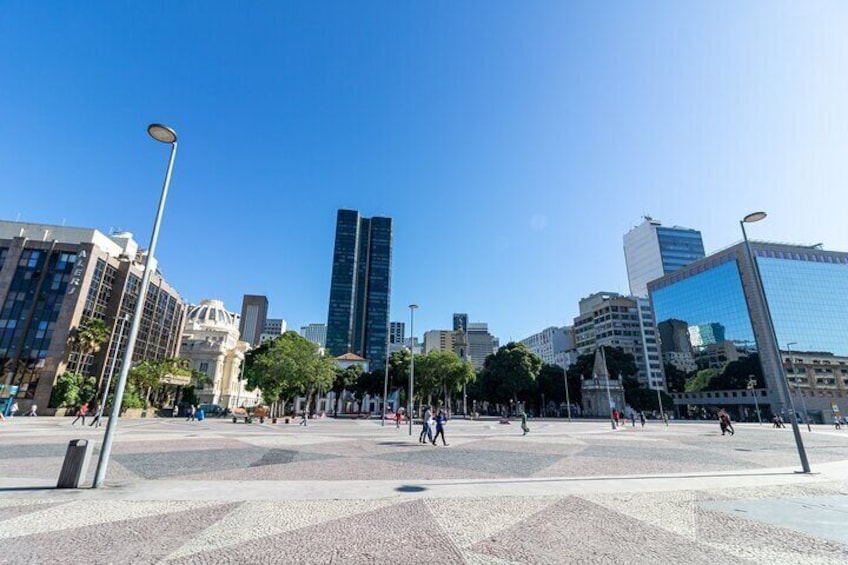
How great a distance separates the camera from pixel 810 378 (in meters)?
76.4

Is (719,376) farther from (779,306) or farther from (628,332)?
(628,332)

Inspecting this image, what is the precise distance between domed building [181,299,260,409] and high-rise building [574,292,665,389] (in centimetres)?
9736

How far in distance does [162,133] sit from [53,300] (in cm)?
6323

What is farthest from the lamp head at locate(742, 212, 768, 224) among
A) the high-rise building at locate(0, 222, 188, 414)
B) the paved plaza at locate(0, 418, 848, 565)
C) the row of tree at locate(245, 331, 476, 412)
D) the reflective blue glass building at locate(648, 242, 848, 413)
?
the reflective blue glass building at locate(648, 242, 848, 413)

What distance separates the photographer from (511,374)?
69312 mm

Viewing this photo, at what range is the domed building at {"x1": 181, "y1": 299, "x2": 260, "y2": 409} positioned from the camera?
8306cm

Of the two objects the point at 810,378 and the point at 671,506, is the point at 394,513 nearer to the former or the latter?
the point at 671,506

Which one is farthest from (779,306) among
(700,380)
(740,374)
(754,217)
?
(754,217)

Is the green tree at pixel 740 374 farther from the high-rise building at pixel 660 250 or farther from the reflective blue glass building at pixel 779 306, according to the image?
the high-rise building at pixel 660 250

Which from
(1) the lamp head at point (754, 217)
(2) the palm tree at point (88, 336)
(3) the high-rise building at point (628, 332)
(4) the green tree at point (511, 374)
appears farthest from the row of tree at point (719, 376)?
(2) the palm tree at point (88, 336)

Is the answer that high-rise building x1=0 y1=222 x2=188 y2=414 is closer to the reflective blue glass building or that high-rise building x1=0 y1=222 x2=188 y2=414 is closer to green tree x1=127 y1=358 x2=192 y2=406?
green tree x1=127 y1=358 x2=192 y2=406

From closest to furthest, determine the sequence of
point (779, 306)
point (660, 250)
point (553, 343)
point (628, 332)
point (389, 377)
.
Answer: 1. point (389, 377)
2. point (779, 306)
3. point (628, 332)
4. point (660, 250)
5. point (553, 343)

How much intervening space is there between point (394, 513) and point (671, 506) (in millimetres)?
5303

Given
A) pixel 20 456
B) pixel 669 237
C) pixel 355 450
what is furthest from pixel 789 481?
pixel 669 237
